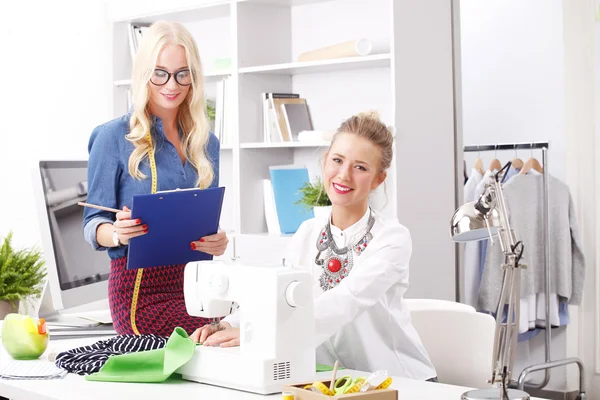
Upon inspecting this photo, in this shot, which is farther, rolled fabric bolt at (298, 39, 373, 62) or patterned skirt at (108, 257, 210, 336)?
rolled fabric bolt at (298, 39, 373, 62)

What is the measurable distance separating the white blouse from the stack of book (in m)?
2.02

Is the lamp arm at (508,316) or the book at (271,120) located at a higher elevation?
the book at (271,120)

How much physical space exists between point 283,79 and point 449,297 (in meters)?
1.45

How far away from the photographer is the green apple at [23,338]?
1985 mm

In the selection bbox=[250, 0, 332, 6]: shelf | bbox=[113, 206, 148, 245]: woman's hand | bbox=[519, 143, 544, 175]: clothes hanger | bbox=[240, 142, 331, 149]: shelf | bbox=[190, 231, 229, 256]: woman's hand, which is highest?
bbox=[250, 0, 332, 6]: shelf

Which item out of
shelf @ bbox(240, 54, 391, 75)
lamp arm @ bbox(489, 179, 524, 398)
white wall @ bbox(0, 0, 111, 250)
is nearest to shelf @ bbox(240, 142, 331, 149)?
shelf @ bbox(240, 54, 391, 75)

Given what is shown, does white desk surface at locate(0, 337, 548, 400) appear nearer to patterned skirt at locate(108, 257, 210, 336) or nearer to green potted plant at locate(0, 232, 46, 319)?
patterned skirt at locate(108, 257, 210, 336)

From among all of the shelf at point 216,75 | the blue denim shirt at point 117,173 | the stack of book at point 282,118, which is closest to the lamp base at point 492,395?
the blue denim shirt at point 117,173

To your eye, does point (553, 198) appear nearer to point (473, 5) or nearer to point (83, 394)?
point (473, 5)

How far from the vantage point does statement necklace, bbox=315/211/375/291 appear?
83.7 inches

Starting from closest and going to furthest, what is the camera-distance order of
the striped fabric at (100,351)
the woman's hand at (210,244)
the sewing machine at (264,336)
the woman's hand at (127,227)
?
the sewing machine at (264,336) → the striped fabric at (100,351) → the woman's hand at (127,227) → the woman's hand at (210,244)

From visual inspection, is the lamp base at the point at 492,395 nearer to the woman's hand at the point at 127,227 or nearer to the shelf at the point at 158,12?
the woman's hand at the point at 127,227

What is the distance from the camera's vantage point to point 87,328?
7.77 ft

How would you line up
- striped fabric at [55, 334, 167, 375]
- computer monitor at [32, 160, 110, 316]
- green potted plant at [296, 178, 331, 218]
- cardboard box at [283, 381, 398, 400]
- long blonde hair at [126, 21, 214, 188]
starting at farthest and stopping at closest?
green potted plant at [296, 178, 331, 218] → computer monitor at [32, 160, 110, 316] → long blonde hair at [126, 21, 214, 188] → striped fabric at [55, 334, 167, 375] → cardboard box at [283, 381, 398, 400]
